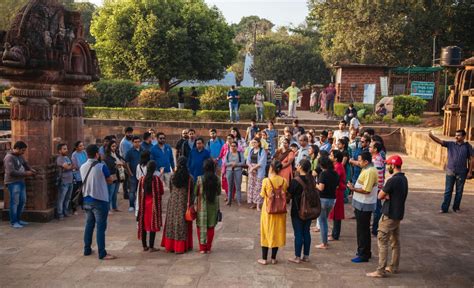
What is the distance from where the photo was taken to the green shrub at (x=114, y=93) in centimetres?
2688

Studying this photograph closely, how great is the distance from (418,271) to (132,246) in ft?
13.4

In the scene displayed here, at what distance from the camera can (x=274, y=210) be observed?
21.9 feet

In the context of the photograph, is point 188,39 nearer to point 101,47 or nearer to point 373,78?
point 101,47

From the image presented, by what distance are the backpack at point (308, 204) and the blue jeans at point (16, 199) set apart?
4.83 metres

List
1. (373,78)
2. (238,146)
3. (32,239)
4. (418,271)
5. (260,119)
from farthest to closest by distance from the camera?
1. (373,78)
2. (260,119)
3. (238,146)
4. (32,239)
5. (418,271)

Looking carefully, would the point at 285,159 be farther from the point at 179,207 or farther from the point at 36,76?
the point at 36,76

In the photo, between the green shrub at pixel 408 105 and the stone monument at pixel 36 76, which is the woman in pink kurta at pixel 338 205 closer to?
the stone monument at pixel 36 76

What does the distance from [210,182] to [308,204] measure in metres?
1.38

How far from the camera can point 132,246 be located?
25.0ft

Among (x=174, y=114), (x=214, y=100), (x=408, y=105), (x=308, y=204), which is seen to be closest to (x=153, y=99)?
(x=174, y=114)

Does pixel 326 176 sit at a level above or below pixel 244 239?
above

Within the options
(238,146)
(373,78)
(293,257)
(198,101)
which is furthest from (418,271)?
(373,78)

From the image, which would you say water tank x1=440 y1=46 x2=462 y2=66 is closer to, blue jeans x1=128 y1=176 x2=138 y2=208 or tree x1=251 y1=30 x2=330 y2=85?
blue jeans x1=128 y1=176 x2=138 y2=208

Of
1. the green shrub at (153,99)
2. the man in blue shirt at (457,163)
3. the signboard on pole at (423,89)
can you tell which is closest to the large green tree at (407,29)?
the signboard on pole at (423,89)
